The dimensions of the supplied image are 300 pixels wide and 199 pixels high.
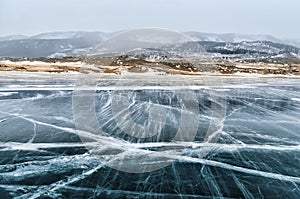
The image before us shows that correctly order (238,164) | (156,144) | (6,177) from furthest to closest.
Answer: (156,144)
(238,164)
(6,177)

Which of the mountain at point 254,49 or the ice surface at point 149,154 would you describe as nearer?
the ice surface at point 149,154

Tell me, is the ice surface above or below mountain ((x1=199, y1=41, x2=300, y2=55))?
above

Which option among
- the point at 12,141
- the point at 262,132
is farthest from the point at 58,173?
the point at 262,132

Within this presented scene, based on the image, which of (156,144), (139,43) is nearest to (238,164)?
(156,144)

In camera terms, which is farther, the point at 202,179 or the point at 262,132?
the point at 262,132

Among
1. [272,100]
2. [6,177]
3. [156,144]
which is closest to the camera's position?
[6,177]

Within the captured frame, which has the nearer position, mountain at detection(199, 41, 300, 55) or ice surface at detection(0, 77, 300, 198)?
ice surface at detection(0, 77, 300, 198)

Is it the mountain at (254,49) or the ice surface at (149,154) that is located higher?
the ice surface at (149,154)

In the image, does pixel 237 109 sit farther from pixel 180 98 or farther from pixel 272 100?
pixel 272 100
